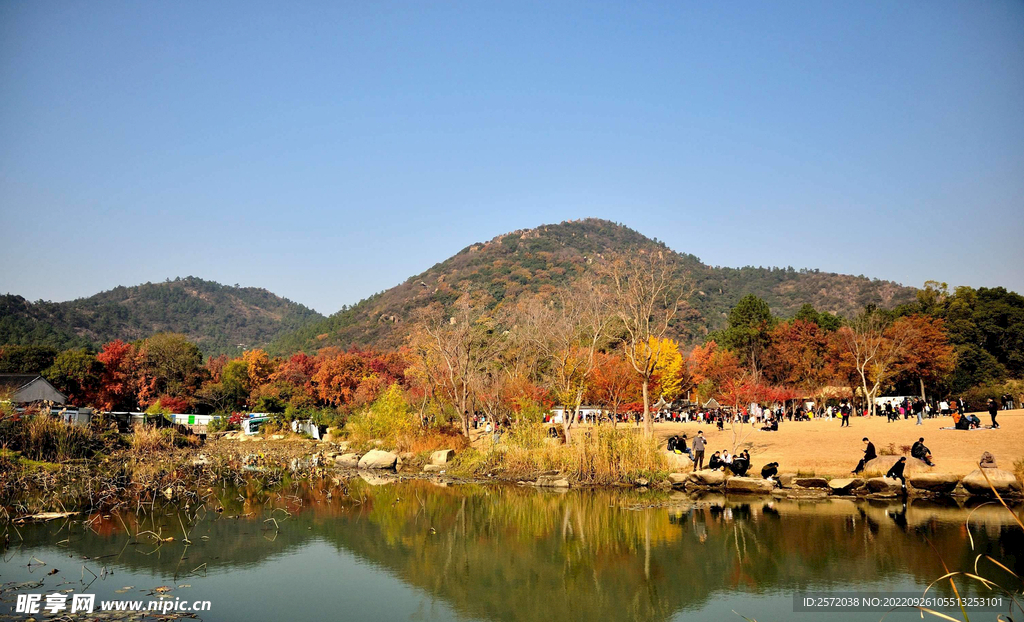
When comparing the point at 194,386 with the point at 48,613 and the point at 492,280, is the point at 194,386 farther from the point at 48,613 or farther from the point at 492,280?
the point at 492,280

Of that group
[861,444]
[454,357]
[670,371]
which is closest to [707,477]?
Result: [861,444]

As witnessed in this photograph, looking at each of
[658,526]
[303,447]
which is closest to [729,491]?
[658,526]

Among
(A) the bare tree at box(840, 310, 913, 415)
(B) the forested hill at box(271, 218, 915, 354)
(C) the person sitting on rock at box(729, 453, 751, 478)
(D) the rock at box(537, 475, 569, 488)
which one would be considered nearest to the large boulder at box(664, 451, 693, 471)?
(C) the person sitting on rock at box(729, 453, 751, 478)

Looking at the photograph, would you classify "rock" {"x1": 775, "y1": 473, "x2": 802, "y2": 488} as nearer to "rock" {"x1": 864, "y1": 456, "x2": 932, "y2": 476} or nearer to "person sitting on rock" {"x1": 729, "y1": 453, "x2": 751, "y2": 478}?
"person sitting on rock" {"x1": 729, "y1": 453, "x2": 751, "y2": 478}

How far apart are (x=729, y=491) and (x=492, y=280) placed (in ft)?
379

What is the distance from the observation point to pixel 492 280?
136750mm

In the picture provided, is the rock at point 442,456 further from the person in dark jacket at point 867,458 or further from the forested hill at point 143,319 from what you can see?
the forested hill at point 143,319

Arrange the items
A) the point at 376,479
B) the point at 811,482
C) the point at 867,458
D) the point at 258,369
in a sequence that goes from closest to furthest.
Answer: the point at 811,482, the point at 867,458, the point at 376,479, the point at 258,369

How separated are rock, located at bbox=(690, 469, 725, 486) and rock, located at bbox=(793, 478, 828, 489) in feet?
8.16

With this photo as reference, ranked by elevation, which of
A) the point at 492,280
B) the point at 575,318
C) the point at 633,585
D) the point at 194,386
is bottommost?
the point at 633,585

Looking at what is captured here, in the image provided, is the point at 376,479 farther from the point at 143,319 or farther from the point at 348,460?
the point at 143,319

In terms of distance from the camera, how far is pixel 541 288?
400 ft

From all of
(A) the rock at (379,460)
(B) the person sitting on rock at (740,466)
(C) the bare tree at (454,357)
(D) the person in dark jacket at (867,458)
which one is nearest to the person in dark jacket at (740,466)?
(B) the person sitting on rock at (740,466)

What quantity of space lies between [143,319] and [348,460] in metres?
143
